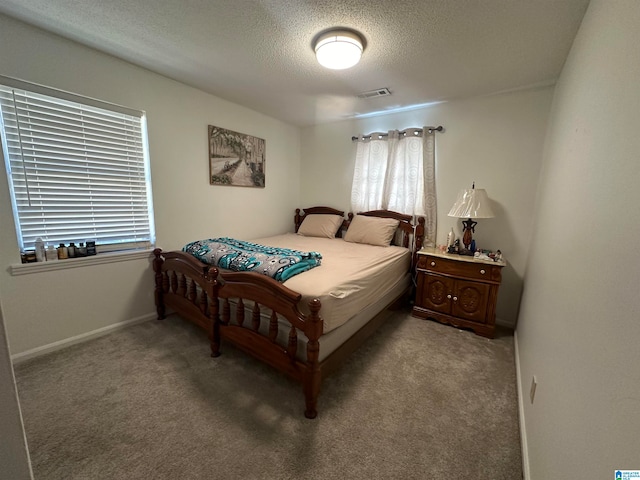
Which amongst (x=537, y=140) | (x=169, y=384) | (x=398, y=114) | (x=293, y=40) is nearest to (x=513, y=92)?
(x=537, y=140)

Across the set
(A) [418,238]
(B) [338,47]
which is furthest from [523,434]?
(B) [338,47]

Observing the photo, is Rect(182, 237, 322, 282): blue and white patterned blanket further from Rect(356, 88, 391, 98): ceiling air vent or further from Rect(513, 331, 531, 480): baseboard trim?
Rect(356, 88, 391, 98): ceiling air vent

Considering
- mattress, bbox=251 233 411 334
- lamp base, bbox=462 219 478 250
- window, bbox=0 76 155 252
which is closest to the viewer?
mattress, bbox=251 233 411 334

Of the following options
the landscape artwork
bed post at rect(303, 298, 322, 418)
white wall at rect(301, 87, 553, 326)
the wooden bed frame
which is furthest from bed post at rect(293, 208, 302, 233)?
bed post at rect(303, 298, 322, 418)

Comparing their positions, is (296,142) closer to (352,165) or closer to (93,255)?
(352,165)

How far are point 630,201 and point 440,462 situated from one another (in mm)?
1406

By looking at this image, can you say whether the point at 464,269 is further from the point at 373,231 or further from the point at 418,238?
the point at 373,231

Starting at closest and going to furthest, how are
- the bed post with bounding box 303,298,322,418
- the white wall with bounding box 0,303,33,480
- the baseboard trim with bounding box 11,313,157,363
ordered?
the white wall with bounding box 0,303,33,480 < the bed post with bounding box 303,298,322,418 < the baseboard trim with bounding box 11,313,157,363

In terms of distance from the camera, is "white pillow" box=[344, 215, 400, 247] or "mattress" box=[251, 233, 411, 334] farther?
"white pillow" box=[344, 215, 400, 247]

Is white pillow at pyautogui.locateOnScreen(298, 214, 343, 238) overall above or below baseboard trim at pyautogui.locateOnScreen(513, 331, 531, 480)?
above

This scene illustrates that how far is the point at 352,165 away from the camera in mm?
3709

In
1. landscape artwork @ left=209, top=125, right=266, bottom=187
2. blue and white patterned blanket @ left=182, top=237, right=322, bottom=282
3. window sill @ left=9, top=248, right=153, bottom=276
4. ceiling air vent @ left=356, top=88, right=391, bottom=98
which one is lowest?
window sill @ left=9, top=248, right=153, bottom=276

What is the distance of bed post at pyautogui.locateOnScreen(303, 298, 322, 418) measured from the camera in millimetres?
1472

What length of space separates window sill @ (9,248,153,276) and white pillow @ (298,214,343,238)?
197 centimetres
